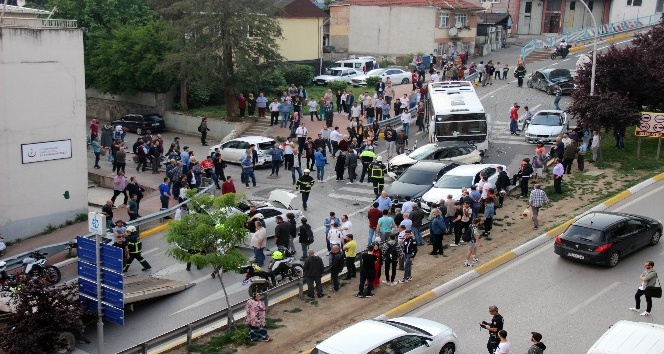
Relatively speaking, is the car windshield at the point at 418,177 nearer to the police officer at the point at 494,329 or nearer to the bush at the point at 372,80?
the police officer at the point at 494,329

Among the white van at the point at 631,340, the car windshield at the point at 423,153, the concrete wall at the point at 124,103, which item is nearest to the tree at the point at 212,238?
the white van at the point at 631,340

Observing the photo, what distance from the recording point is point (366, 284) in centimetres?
2062

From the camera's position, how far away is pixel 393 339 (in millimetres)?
14812

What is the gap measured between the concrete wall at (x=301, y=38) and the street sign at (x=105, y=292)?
135ft

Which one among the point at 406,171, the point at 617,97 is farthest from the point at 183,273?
the point at 617,97

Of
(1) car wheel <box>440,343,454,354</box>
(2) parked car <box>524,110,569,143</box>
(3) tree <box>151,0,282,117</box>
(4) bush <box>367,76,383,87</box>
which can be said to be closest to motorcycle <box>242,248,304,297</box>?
(1) car wheel <box>440,343,454,354</box>

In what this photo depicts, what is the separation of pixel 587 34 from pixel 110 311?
2053 inches

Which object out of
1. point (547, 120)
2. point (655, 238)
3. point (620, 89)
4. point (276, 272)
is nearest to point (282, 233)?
point (276, 272)

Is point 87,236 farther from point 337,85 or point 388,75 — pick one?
point 388,75

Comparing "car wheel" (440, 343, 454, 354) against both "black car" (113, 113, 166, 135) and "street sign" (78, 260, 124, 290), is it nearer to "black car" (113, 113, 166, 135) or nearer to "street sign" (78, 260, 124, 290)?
"street sign" (78, 260, 124, 290)

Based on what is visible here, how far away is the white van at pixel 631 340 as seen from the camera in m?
14.1

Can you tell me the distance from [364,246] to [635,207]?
9.11 m

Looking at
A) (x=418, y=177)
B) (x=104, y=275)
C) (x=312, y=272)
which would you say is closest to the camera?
(x=104, y=275)

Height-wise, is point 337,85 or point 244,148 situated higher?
point 337,85
